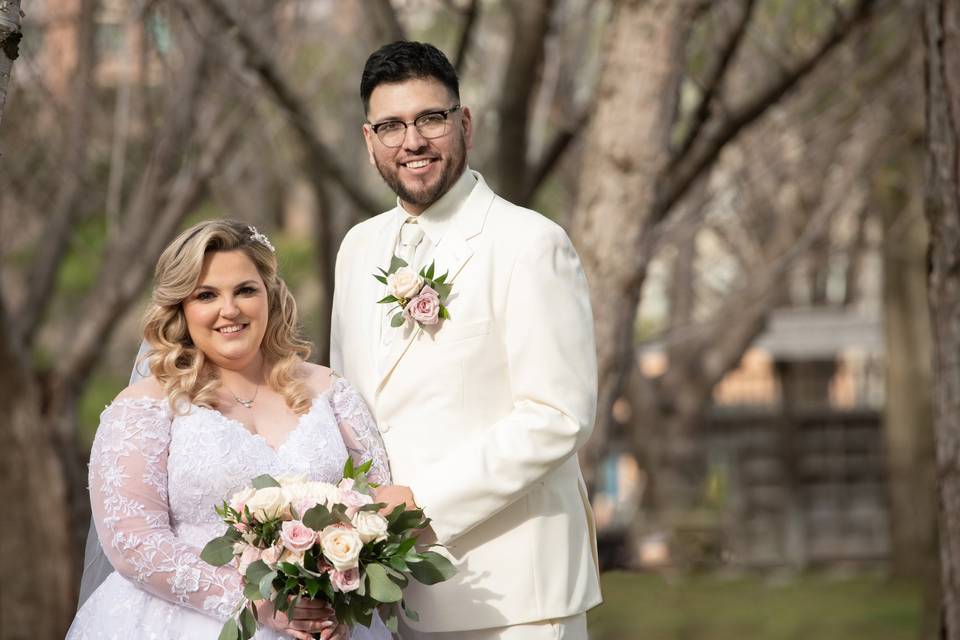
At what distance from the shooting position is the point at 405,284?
381 cm

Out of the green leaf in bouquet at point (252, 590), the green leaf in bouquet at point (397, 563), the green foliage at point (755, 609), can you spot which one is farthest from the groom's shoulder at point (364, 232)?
the green foliage at point (755, 609)

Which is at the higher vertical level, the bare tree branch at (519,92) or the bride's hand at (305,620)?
the bare tree branch at (519,92)

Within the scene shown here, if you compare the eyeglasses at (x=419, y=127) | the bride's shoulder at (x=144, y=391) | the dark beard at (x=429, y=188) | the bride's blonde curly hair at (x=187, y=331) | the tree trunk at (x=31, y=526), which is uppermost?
the eyeglasses at (x=419, y=127)

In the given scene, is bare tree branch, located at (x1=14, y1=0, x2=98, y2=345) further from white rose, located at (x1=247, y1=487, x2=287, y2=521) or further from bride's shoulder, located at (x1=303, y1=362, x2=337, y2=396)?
white rose, located at (x1=247, y1=487, x2=287, y2=521)

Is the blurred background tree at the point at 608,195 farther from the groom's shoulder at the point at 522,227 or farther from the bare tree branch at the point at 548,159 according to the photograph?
the groom's shoulder at the point at 522,227

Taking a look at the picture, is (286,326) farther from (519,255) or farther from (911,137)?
(911,137)

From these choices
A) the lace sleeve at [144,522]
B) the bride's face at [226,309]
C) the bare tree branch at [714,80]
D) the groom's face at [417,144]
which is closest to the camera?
the lace sleeve at [144,522]

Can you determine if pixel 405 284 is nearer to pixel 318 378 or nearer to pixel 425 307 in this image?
pixel 425 307

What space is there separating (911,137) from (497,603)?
8424 millimetres

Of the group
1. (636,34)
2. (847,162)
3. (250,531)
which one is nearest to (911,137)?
(847,162)

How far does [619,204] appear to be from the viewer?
6.15 meters

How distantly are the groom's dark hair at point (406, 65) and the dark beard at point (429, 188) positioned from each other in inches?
7.2

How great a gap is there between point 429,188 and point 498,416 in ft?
2.01

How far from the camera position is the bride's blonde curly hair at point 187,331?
3.82 m
